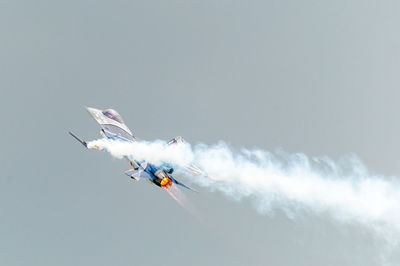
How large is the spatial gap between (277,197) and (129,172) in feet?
73.9

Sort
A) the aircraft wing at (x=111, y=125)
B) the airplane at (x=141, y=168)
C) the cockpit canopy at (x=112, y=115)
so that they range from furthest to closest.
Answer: the cockpit canopy at (x=112, y=115)
the aircraft wing at (x=111, y=125)
the airplane at (x=141, y=168)

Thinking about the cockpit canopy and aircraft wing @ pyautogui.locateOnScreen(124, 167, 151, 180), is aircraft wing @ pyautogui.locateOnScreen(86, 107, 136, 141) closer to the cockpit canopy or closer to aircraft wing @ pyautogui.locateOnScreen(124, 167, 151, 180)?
the cockpit canopy

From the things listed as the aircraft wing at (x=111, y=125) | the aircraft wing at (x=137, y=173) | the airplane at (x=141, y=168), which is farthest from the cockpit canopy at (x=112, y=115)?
the aircraft wing at (x=137, y=173)

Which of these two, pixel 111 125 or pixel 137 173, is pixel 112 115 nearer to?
pixel 111 125

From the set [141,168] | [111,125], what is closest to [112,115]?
[111,125]

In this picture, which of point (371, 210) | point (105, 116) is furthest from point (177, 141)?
point (371, 210)

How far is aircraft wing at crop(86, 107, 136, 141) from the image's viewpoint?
8450 cm

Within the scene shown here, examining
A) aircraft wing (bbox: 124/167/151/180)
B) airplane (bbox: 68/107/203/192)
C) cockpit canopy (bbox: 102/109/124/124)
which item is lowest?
aircraft wing (bbox: 124/167/151/180)

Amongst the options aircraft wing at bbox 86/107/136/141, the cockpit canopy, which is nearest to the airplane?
aircraft wing at bbox 86/107/136/141

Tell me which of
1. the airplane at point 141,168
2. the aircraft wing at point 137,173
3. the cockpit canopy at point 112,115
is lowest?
the aircraft wing at point 137,173

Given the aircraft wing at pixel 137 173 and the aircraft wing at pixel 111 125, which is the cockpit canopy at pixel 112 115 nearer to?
the aircraft wing at pixel 111 125

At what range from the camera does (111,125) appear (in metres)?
88.6

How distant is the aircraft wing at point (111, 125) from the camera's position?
84.5 metres

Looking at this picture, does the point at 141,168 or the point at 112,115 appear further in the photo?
the point at 112,115
